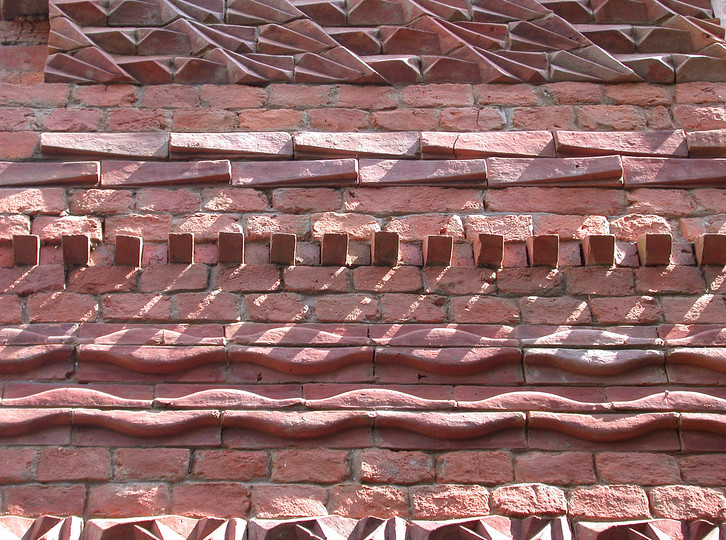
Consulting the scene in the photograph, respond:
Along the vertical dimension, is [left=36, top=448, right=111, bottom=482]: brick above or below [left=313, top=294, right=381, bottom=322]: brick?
below

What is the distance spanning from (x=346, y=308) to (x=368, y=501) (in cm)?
85

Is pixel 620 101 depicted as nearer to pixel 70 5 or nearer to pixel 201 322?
pixel 201 322

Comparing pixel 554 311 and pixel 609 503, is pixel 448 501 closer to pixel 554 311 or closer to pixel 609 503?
pixel 609 503

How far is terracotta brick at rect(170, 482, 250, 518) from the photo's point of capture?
3.46 m

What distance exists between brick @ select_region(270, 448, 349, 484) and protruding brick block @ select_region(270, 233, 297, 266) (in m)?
0.90

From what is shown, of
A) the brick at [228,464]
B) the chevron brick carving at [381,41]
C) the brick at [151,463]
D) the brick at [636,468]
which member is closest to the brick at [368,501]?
the brick at [228,464]

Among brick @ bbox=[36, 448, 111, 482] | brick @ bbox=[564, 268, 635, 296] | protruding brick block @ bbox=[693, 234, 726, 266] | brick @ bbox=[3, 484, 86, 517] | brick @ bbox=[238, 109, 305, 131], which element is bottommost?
brick @ bbox=[3, 484, 86, 517]

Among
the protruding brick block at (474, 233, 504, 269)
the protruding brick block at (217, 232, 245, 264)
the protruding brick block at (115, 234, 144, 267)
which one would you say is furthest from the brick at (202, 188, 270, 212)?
the protruding brick block at (474, 233, 504, 269)

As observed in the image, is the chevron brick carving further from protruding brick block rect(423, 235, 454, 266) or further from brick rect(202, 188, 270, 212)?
protruding brick block rect(423, 235, 454, 266)

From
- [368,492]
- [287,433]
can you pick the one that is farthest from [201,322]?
[368,492]

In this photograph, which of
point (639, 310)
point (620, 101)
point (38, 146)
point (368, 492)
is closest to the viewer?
point (368, 492)

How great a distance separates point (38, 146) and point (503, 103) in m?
2.22

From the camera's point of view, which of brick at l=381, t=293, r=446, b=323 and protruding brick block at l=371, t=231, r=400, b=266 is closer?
brick at l=381, t=293, r=446, b=323

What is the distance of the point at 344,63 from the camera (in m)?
5.07
